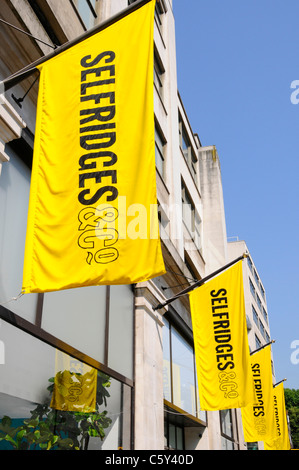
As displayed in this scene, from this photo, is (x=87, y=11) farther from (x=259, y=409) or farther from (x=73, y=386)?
(x=259, y=409)

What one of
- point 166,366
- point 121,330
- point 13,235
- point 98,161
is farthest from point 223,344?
point 98,161

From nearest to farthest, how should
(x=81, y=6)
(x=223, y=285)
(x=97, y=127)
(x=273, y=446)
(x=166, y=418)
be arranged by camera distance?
(x=97, y=127)
(x=81, y=6)
(x=223, y=285)
(x=166, y=418)
(x=273, y=446)

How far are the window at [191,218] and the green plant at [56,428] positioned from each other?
12473 mm

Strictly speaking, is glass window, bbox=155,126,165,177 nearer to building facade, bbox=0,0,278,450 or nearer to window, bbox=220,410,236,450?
building facade, bbox=0,0,278,450

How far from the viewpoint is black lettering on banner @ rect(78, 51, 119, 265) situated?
5.53 m

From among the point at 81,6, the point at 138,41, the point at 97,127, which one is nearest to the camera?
the point at 97,127

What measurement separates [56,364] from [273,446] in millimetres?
19656

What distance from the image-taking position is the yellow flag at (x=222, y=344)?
12570 millimetres

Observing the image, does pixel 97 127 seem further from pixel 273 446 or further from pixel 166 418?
pixel 273 446

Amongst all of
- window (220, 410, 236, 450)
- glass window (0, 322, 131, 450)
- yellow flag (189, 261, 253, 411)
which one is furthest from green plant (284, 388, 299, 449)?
glass window (0, 322, 131, 450)

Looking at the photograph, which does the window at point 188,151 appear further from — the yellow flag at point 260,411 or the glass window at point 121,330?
the glass window at point 121,330

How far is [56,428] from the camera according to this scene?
24.8ft
